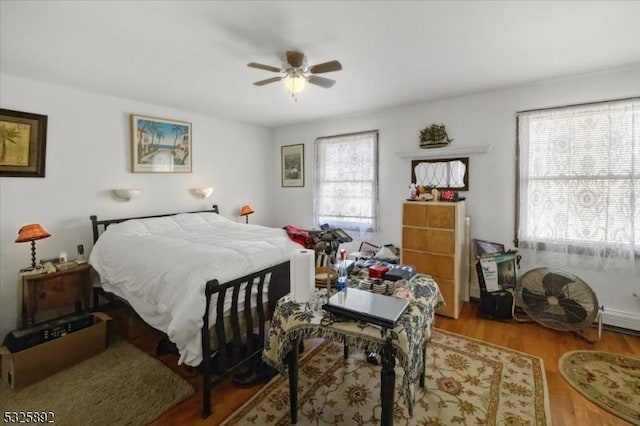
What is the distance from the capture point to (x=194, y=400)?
1984mm

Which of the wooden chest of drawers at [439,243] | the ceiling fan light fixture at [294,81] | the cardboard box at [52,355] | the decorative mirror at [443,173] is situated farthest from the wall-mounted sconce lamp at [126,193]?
the decorative mirror at [443,173]

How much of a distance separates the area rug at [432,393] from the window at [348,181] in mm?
2232

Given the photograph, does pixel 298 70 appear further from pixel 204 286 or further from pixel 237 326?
pixel 237 326

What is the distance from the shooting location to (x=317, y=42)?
7.25ft

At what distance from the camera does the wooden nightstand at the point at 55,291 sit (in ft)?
8.64

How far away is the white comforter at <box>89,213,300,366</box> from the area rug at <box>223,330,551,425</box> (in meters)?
0.65

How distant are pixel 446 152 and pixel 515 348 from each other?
7.31 feet

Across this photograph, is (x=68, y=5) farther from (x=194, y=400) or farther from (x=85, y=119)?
(x=194, y=400)

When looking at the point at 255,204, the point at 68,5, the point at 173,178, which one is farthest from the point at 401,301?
the point at 255,204

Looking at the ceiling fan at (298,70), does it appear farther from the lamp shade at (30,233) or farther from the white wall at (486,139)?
the lamp shade at (30,233)

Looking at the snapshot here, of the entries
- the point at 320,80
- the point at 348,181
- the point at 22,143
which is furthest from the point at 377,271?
the point at 22,143

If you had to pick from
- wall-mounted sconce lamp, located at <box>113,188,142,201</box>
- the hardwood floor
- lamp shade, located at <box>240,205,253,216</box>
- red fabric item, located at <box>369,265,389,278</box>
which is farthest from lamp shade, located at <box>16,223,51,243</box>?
red fabric item, located at <box>369,265,389,278</box>

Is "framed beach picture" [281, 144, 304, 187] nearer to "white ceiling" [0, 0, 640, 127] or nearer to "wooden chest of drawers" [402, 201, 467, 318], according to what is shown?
"white ceiling" [0, 0, 640, 127]

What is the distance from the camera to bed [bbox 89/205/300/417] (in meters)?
1.84
